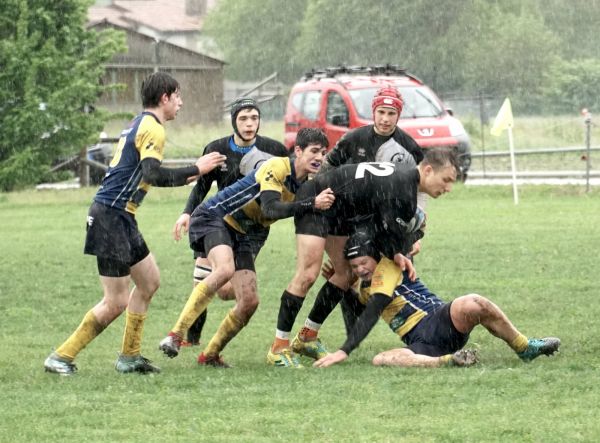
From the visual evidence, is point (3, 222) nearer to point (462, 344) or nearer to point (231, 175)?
point (231, 175)

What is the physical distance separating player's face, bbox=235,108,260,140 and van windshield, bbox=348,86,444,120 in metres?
16.3

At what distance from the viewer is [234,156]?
31.9ft

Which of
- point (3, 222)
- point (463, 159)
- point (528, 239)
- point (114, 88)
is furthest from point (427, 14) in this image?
point (528, 239)

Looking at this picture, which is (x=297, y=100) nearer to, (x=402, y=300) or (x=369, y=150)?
(x=369, y=150)

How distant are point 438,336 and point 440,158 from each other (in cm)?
114

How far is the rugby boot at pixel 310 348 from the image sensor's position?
30.1 feet

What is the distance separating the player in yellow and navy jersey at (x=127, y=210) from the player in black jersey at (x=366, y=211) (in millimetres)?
840

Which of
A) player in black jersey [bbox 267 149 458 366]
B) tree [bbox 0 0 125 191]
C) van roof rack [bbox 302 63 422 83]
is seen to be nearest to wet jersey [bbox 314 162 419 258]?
player in black jersey [bbox 267 149 458 366]

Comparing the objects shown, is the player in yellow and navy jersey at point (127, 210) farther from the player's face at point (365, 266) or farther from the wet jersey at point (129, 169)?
the player's face at point (365, 266)

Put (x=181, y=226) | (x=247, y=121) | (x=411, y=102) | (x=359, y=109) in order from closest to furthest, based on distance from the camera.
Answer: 1. (x=181, y=226)
2. (x=247, y=121)
3. (x=359, y=109)
4. (x=411, y=102)

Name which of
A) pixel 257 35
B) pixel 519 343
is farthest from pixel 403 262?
pixel 257 35

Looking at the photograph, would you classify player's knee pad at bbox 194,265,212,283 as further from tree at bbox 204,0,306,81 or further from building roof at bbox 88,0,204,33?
building roof at bbox 88,0,204,33

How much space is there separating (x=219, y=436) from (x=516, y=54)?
68.7 meters

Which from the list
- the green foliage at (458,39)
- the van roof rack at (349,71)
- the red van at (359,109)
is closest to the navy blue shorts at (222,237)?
the red van at (359,109)
